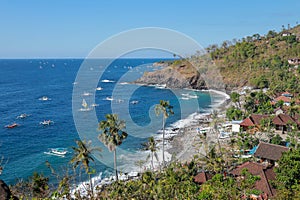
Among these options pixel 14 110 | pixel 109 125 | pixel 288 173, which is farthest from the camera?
pixel 14 110

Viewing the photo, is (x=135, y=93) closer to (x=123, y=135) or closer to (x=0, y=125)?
(x=0, y=125)

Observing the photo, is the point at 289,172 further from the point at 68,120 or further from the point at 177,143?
the point at 68,120

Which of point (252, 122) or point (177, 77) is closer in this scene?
point (252, 122)

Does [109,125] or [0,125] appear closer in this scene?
[109,125]

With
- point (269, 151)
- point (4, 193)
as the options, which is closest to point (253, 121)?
point (269, 151)

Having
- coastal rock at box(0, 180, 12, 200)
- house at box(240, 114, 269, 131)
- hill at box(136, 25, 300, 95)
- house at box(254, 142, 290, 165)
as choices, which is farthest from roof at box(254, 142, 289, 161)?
hill at box(136, 25, 300, 95)

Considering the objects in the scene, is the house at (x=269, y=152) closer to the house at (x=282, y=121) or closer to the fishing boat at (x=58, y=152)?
the house at (x=282, y=121)

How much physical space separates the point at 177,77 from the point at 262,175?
2645 inches

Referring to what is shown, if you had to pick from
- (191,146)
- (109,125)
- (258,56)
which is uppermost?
(258,56)

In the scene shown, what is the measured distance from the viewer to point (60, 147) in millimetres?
36250

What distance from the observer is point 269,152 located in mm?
26281

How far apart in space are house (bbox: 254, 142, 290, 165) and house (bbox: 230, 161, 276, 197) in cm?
412

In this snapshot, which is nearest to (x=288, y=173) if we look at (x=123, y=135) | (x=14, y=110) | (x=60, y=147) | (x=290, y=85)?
(x=123, y=135)

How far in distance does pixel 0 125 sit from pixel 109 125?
31.3m
